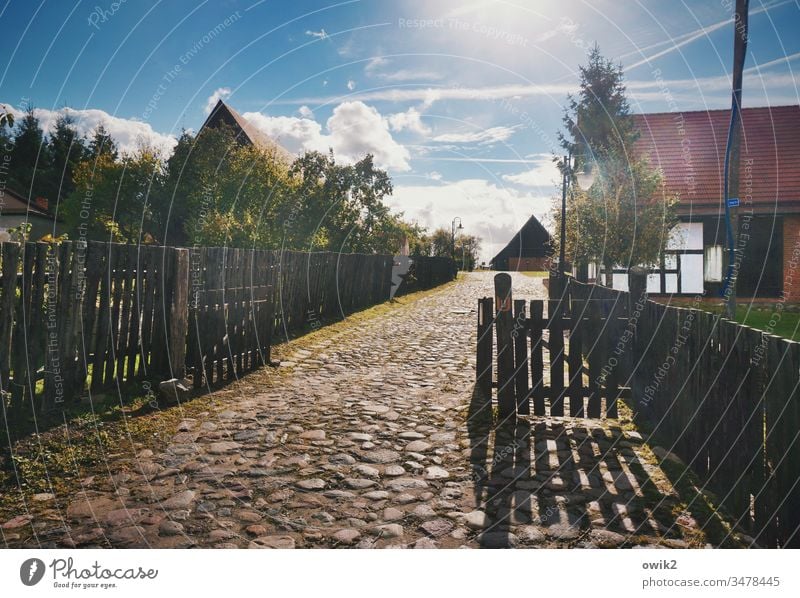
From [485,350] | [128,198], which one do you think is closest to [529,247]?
[128,198]

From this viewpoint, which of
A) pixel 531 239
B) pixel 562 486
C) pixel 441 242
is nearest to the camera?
pixel 562 486

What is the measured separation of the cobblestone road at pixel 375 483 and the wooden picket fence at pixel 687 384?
0.34 meters

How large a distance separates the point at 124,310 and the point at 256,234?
10351 mm

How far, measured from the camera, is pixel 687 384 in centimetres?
468

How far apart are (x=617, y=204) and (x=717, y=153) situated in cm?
624

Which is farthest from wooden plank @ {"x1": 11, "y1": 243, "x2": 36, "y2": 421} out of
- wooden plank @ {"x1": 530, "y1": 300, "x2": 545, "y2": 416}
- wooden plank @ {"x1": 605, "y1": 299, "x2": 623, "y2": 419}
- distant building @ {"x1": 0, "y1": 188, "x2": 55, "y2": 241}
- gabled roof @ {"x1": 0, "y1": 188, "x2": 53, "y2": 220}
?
gabled roof @ {"x1": 0, "y1": 188, "x2": 53, "y2": 220}

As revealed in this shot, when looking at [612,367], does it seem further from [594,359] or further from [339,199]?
[339,199]

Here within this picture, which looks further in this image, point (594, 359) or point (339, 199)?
point (339, 199)

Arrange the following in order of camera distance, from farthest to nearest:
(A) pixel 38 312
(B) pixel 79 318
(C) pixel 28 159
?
(C) pixel 28 159 → (B) pixel 79 318 → (A) pixel 38 312

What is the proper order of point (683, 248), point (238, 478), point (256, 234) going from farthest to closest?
point (683, 248) < point (256, 234) < point (238, 478)

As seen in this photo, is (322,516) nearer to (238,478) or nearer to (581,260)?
(238,478)

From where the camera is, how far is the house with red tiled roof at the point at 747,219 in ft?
62.0

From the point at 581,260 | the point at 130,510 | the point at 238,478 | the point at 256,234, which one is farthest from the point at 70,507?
the point at 581,260

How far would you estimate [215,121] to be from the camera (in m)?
32.0
